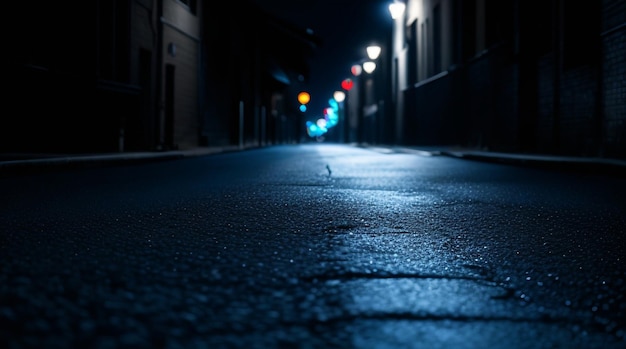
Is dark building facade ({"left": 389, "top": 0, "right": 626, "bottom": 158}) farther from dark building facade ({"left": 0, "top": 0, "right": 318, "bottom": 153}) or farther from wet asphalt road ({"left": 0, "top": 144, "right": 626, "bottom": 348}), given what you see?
dark building facade ({"left": 0, "top": 0, "right": 318, "bottom": 153})

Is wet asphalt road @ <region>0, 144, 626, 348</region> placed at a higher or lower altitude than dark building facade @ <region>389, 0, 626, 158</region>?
lower

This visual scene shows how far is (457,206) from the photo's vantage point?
4.84 m

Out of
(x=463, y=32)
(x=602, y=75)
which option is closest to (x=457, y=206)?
(x=602, y=75)

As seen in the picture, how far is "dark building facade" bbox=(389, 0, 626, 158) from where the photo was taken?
11234mm

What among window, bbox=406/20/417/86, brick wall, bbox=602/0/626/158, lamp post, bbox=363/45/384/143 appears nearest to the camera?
brick wall, bbox=602/0/626/158

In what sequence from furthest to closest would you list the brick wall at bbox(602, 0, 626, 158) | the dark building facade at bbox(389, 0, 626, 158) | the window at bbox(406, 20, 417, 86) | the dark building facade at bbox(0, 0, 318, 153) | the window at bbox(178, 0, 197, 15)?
1. the window at bbox(406, 20, 417, 86)
2. the window at bbox(178, 0, 197, 15)
3. the dark building facade at bbox(0, 0, 318, 153)
4. the dark building facade at bbox(389, 0, 626, 158)
5. the brick wall at bbox(602, 0, 626, 158)

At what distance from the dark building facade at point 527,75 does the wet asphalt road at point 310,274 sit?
285 inches

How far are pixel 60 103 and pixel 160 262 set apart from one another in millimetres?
12113

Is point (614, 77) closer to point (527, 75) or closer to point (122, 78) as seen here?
point (527, 75)

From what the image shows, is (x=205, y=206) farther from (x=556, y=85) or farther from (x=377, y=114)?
(x=377, y=114)

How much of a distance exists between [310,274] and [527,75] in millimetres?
14551

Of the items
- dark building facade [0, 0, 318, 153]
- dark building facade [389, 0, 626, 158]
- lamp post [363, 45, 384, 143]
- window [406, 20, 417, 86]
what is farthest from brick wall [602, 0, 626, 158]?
lamp post [363, 45, 384, 143]

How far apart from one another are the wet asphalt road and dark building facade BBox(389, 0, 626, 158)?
7.24 metres

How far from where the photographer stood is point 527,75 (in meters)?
15.6
